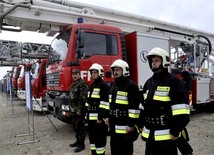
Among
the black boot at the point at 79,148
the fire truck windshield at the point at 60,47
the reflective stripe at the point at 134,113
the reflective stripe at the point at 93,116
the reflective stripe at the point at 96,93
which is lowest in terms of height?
the black boot at the point at 79,148

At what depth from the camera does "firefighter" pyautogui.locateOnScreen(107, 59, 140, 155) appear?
106 inches

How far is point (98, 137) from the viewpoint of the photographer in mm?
3562

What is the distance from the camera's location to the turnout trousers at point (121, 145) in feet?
9.10

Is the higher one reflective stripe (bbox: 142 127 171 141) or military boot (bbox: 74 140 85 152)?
reflective stripe (bbox: 142 127 171 141)

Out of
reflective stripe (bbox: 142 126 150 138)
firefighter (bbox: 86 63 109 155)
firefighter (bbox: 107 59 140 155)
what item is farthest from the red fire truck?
reflective stripe (bbox: 142 126 150 138)

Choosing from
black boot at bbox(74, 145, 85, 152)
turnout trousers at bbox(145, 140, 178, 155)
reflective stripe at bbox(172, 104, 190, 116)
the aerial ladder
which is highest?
the aerial ladder

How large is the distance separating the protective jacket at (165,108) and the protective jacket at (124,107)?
36 centimetres

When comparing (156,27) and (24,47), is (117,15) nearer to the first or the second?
(156,27)

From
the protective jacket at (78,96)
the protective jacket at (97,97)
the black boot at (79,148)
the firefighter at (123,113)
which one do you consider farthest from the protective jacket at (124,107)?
the black boot at (79,148)

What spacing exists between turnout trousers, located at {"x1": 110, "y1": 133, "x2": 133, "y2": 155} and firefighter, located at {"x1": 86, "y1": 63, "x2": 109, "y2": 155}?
537 millimetres

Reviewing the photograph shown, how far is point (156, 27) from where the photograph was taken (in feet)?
24.6

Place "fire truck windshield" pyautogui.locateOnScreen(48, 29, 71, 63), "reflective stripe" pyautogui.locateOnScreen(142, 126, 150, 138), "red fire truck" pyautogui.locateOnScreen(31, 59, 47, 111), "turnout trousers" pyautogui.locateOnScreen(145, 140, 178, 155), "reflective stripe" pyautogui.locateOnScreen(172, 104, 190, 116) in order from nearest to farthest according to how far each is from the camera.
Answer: "reflective stripe" pyautogui.locateOnScreen(172, 104, 190, 116) → "turnout trousers" pyautogui.locateOnScreen(145, 140, 178, 155) → "reflective stripe" pyautogui.locateOnScreen(142, 126, 150, 138) → "fire truck windshield" pyautogui.locateOnScreen(48, 29, 71, 63) → "red fire truck" pyautogui.locateOnScreen(31, 59, 47, 111)

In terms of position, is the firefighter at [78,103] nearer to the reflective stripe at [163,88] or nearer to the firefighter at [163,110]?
the firefighter at [163,110]

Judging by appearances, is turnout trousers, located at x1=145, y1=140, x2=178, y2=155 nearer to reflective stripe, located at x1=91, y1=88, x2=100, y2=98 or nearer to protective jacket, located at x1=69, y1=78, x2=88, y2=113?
reflective stripe, located at x1=91, y1=88, x2=100, y2=98
